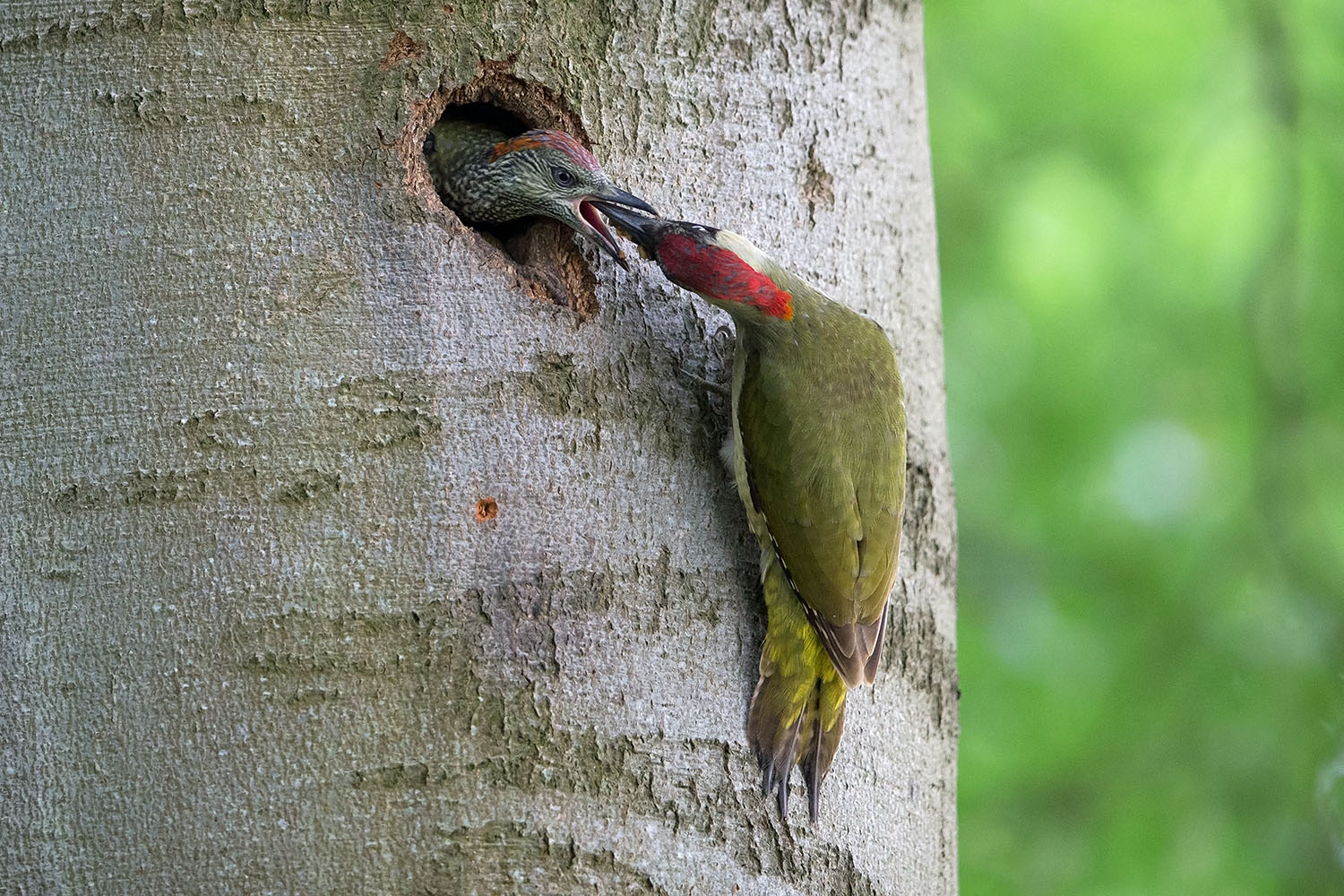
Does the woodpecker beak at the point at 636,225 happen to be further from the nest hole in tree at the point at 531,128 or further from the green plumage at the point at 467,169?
the green plumage at the point at 467,169

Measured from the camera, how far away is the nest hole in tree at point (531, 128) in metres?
2.37

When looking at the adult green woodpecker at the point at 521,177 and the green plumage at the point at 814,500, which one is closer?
the green plumage at the point at 814,500

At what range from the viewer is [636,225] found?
8.53 ft

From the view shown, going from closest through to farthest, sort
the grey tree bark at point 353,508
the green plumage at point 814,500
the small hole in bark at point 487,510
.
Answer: the grey tree bark at point 353,508
the small hole in bark at point 487,510
the green plumage at point 814,500

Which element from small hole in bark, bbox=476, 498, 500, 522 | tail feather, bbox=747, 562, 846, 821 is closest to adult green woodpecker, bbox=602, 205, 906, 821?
tail feather, bbox=747, 562, 846, 821

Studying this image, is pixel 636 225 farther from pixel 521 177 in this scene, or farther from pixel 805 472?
pixel 805 472

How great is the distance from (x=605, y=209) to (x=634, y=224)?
2.6 inches

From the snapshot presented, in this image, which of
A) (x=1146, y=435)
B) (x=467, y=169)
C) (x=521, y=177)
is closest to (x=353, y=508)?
(x=521, y=177)

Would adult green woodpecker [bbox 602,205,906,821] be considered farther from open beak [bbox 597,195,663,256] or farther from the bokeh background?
the bokeh background

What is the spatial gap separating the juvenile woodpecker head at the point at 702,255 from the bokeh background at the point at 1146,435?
2552mm

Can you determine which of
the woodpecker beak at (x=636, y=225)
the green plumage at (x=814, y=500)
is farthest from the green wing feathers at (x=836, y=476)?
the woodpecker beak at (x=636, y=225)

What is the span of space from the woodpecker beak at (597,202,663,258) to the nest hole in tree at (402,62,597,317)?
0.31 feet

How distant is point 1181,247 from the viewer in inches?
205

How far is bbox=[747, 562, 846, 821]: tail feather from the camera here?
224 centimetres
